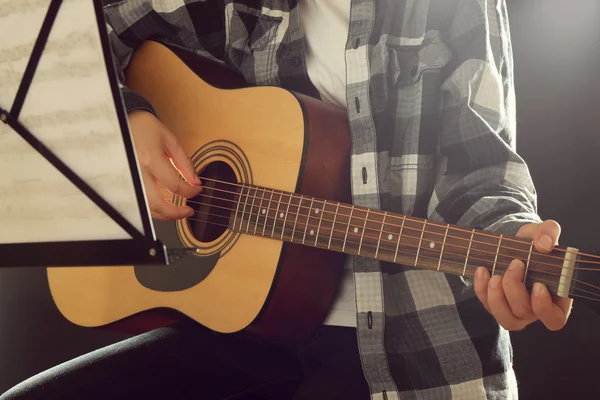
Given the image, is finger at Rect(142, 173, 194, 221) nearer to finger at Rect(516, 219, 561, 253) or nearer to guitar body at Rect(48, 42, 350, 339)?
guitar body at Rect(48, 42, 350, 339)

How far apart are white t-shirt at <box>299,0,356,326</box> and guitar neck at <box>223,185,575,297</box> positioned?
26 cm

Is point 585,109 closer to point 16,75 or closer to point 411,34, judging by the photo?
point 411,34

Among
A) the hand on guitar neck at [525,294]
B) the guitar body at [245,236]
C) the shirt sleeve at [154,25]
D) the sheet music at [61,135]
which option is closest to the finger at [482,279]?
the hand on guitar neck at [525,294]

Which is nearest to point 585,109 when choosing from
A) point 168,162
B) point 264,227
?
point 264,227

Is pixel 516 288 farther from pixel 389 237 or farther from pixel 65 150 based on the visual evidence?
pixel 65 150

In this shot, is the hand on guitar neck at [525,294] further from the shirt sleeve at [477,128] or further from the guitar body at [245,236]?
the guitar body at [245,236]

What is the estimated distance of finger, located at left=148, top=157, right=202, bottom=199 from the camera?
0.91 meters

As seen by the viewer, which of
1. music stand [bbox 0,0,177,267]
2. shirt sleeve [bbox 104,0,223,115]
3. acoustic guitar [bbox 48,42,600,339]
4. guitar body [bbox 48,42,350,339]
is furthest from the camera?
shirt sleeve [bbox 104,0,223,115]

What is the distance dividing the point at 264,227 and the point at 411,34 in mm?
393

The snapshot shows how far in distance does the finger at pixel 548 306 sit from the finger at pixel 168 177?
556 millimetres

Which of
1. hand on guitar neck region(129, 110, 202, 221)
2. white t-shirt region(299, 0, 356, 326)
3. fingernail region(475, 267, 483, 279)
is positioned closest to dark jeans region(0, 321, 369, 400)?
hand on guitar neck region(129, 110, 202, 221)

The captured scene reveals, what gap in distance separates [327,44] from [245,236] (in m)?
0.39

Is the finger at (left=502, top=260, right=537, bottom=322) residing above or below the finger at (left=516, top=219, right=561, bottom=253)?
below

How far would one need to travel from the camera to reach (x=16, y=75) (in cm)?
55
